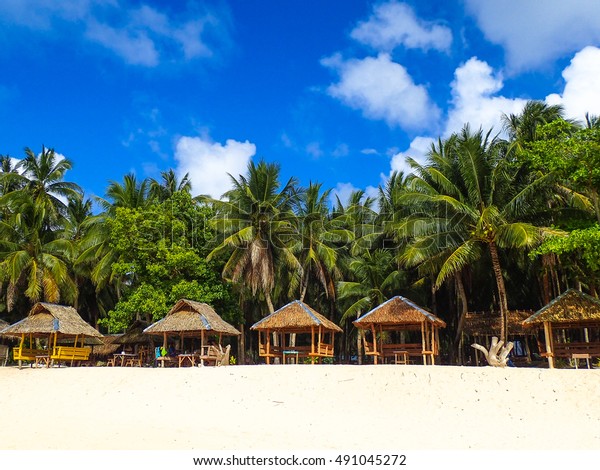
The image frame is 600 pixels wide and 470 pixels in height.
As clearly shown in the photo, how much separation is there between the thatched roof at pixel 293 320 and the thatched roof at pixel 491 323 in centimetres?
602

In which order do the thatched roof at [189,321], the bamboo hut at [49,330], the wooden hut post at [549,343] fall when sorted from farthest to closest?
1. the bamboo hut at [49,330]
2. the thatched roof at [189,321]
3. the wooden hut post at [549,343]

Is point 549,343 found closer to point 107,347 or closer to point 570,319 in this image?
point 570,319

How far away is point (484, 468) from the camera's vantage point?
→ 948 cm

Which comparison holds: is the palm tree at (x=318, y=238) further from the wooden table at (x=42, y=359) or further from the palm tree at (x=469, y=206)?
the wooden table at (x=42, y=359)

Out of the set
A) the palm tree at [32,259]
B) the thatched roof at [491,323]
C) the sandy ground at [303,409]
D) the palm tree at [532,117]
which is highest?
the palm tree at [532,117]

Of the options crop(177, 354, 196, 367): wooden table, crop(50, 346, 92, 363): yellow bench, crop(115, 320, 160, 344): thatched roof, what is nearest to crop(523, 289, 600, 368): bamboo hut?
crop(177, 354, 196, 367): wooden table

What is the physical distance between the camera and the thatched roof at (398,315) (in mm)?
20584

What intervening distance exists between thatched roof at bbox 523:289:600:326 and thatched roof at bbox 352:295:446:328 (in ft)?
11.6

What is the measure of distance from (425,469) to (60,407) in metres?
10.4

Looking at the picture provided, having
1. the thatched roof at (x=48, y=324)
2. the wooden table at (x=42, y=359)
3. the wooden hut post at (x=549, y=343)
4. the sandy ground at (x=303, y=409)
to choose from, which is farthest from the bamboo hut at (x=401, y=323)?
the wooden table at (x=42, y=359)

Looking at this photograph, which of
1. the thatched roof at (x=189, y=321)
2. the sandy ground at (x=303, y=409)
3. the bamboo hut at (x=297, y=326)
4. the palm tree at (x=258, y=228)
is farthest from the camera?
the palm tree at (x=258, y=228)

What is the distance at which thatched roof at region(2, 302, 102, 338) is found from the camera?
22.3 meters

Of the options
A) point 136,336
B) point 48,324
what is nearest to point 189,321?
point 48,324

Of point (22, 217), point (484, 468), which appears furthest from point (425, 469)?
point (22, 217)
